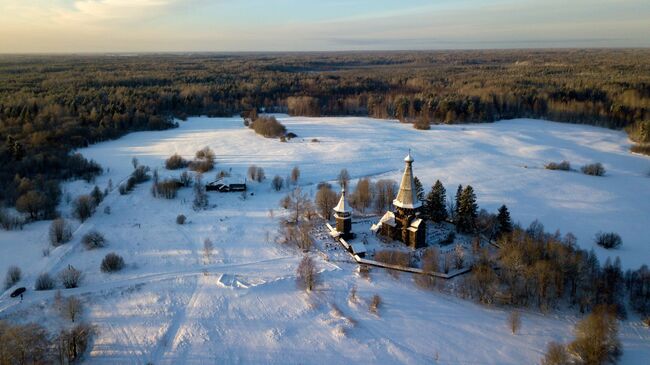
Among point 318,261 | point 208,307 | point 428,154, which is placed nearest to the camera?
point 208,307

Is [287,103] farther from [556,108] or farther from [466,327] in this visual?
[466,327]

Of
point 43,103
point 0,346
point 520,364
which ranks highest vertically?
point 43,103

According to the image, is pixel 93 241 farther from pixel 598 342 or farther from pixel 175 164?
pixel 598 342

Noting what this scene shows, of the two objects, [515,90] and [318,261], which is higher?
[515,90]

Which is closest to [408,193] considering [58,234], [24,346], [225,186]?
[225,186]

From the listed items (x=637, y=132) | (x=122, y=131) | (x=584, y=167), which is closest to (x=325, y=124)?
(x=122, y=131)

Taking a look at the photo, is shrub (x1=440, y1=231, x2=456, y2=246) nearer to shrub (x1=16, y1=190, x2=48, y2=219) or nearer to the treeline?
the treeline

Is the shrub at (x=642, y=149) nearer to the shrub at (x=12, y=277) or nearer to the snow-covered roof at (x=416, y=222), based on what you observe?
the snow-covered roof at (x=416, y=222)
